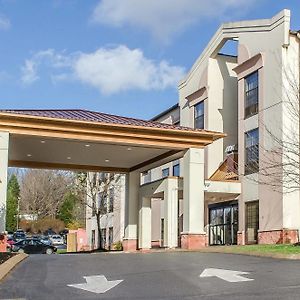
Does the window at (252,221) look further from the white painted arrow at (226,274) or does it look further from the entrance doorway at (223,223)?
the white painted arrow at (226,274)

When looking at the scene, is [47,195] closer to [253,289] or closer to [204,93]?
[204,93]

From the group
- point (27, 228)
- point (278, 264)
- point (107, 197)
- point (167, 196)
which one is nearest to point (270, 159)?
point (167, 196)

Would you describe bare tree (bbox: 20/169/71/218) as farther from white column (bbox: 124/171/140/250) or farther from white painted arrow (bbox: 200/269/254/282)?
white painted arrow (bbox: 200/269/254/282)

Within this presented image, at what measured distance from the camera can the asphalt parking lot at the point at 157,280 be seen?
38.4 ft

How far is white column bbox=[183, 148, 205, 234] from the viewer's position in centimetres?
2694

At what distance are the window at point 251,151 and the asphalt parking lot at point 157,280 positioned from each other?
1486 centimetres

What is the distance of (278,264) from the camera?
55.9 ft

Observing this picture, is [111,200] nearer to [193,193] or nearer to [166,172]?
[166,172]

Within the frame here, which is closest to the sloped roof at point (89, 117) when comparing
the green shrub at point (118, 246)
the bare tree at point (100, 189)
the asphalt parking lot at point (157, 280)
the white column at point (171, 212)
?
the white column at point (171, 212)

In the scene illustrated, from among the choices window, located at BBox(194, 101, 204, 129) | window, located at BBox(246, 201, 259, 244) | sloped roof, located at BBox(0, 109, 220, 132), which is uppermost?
window, located at BBox(194, 101, 204, 129)

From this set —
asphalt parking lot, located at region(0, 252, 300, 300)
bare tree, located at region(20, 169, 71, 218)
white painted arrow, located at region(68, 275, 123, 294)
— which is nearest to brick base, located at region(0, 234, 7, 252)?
asphalt parking lot, located at region(0, 252, 300, 300)

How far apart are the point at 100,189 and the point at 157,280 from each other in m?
38.5

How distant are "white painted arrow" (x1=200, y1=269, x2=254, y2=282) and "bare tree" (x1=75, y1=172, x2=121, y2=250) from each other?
112ft

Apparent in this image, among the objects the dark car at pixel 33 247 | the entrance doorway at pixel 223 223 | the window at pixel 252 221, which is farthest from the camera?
the dark car at pixel 33 247
